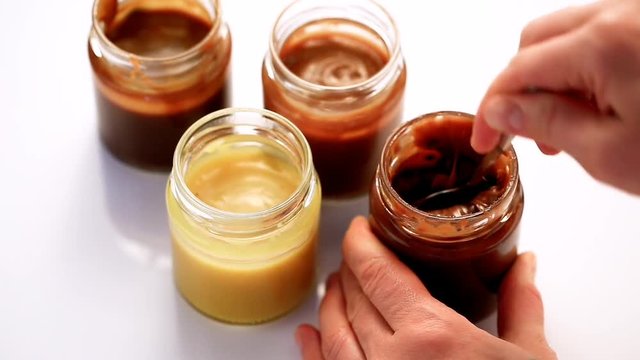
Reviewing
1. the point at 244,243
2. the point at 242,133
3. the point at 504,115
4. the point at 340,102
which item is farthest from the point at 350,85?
the point at 504,115

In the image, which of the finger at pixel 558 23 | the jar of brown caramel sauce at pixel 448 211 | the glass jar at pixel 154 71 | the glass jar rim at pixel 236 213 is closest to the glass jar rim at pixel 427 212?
the jar of brown caramel sauce at pixel 448 211

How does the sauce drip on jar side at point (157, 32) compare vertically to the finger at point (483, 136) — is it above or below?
below

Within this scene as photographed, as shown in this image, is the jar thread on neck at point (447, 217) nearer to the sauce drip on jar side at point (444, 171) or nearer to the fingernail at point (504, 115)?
the sauce drip on jar side at point (444, 171)

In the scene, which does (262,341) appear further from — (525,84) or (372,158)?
(525,84)

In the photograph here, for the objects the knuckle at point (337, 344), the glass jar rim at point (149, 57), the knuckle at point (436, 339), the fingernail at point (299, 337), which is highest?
the glass jar rim at point (149, 57)

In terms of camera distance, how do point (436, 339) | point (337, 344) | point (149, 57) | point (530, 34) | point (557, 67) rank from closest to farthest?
point (557, 67), point (530, 34), point (436, 339), point (337, 344), point (149, 57)

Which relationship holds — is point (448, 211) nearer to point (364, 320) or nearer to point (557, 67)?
point (364, 320)

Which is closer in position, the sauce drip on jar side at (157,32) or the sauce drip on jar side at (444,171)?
the sauce drip on jar side at (444,171)
